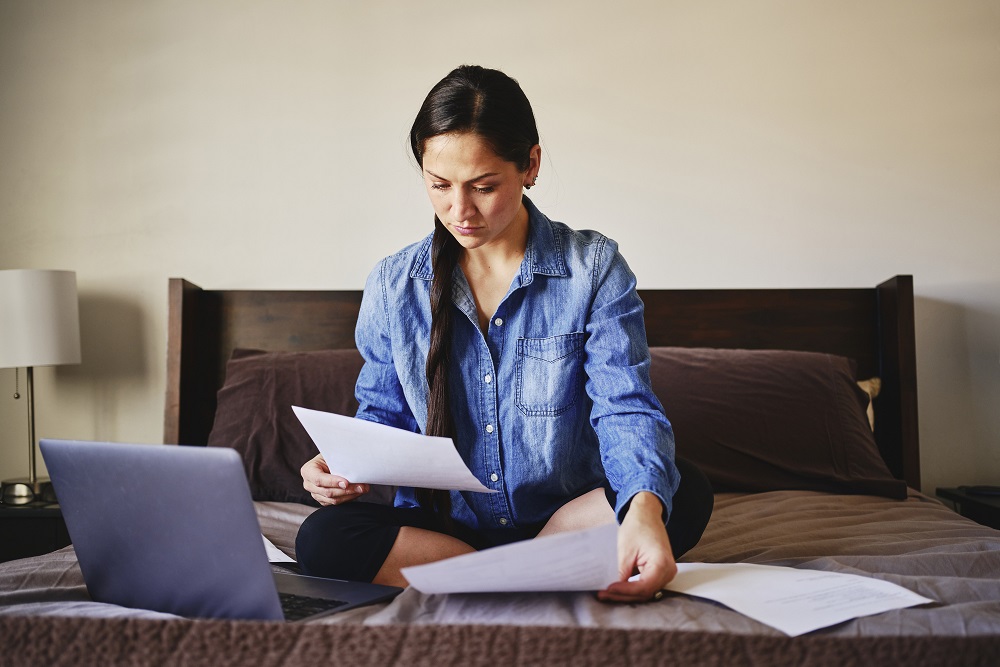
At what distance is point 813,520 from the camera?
1596 mm

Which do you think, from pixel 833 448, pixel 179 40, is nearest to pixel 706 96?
pixel 833 448

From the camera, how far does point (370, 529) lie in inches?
45.4

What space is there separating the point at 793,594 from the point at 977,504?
1.50 meters

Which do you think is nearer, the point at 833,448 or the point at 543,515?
the point at 543,515

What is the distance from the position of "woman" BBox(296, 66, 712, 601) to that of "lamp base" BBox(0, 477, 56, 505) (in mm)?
1361

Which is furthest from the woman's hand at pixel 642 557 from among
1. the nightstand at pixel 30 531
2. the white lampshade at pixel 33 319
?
the white lampshade at pixel 33 319

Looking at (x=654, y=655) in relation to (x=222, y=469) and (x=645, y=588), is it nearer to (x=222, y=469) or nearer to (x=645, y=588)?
(x=645, y=588)

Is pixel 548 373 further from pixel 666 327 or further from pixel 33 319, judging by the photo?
pixel 33 319

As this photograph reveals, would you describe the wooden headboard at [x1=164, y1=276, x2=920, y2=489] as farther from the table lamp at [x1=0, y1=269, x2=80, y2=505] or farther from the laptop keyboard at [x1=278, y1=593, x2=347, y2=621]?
the laptop keyboard at [x1=278, y1=593, x2=347, y2=621]

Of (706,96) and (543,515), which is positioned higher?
(706,96)

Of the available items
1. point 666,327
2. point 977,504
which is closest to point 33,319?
point 666,327

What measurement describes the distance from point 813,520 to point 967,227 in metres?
1.29

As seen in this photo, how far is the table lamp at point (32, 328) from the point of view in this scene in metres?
2.21

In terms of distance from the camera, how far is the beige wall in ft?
7.93
